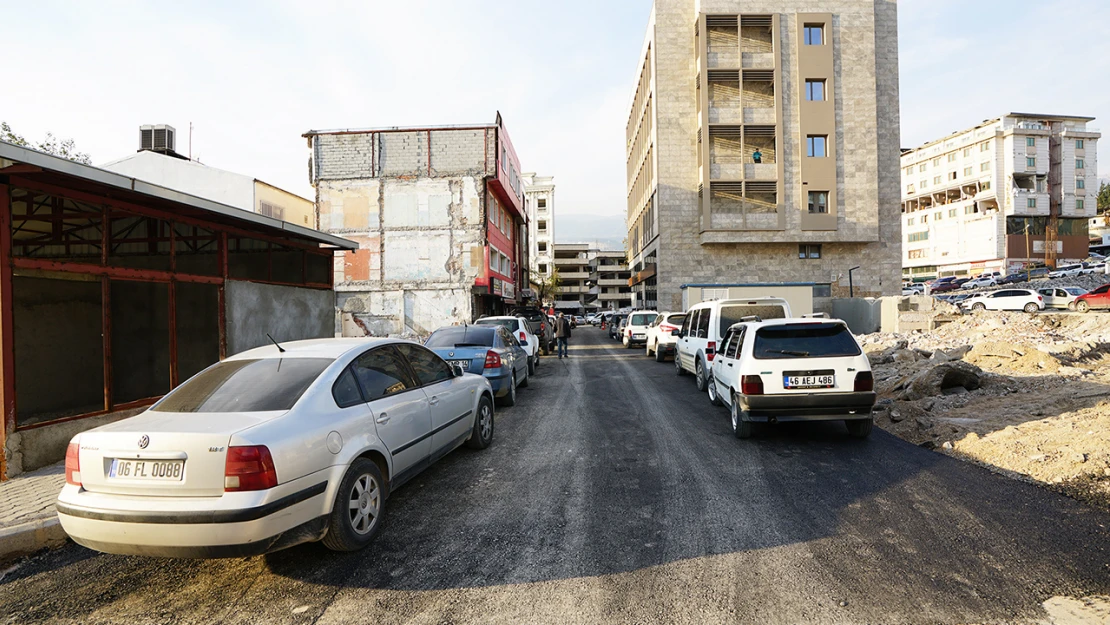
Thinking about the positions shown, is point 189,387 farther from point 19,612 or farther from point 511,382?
point 511,382

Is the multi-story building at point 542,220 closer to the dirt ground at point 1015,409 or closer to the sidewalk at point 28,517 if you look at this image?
the dirt ground at point 1015,409

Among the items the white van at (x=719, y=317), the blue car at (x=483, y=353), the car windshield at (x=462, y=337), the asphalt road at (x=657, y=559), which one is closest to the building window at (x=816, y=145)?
the white van at (x=719, y=317)

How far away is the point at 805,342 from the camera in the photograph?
6.98m

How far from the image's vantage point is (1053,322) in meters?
22.0

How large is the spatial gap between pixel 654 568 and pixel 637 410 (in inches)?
239

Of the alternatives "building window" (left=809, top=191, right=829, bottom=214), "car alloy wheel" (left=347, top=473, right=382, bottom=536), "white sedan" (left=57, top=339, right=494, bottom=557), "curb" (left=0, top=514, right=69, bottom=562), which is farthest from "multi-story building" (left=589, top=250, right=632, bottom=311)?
"curb" (left=0, top=514, right=69, bottom=562)

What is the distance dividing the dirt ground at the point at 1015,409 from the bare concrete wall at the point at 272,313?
10.8 metres

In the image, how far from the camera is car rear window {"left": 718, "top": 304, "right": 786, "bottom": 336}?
36.4 feet

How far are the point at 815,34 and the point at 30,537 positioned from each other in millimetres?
47528

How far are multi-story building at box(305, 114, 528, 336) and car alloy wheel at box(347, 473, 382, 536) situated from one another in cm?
2347

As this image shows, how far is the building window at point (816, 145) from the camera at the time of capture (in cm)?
3991

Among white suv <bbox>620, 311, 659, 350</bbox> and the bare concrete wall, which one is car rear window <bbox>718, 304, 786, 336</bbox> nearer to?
the bare concrete wall

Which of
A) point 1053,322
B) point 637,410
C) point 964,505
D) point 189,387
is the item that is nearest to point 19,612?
point 189,387

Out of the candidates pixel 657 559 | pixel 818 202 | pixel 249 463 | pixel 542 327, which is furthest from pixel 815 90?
pixel 249 463
